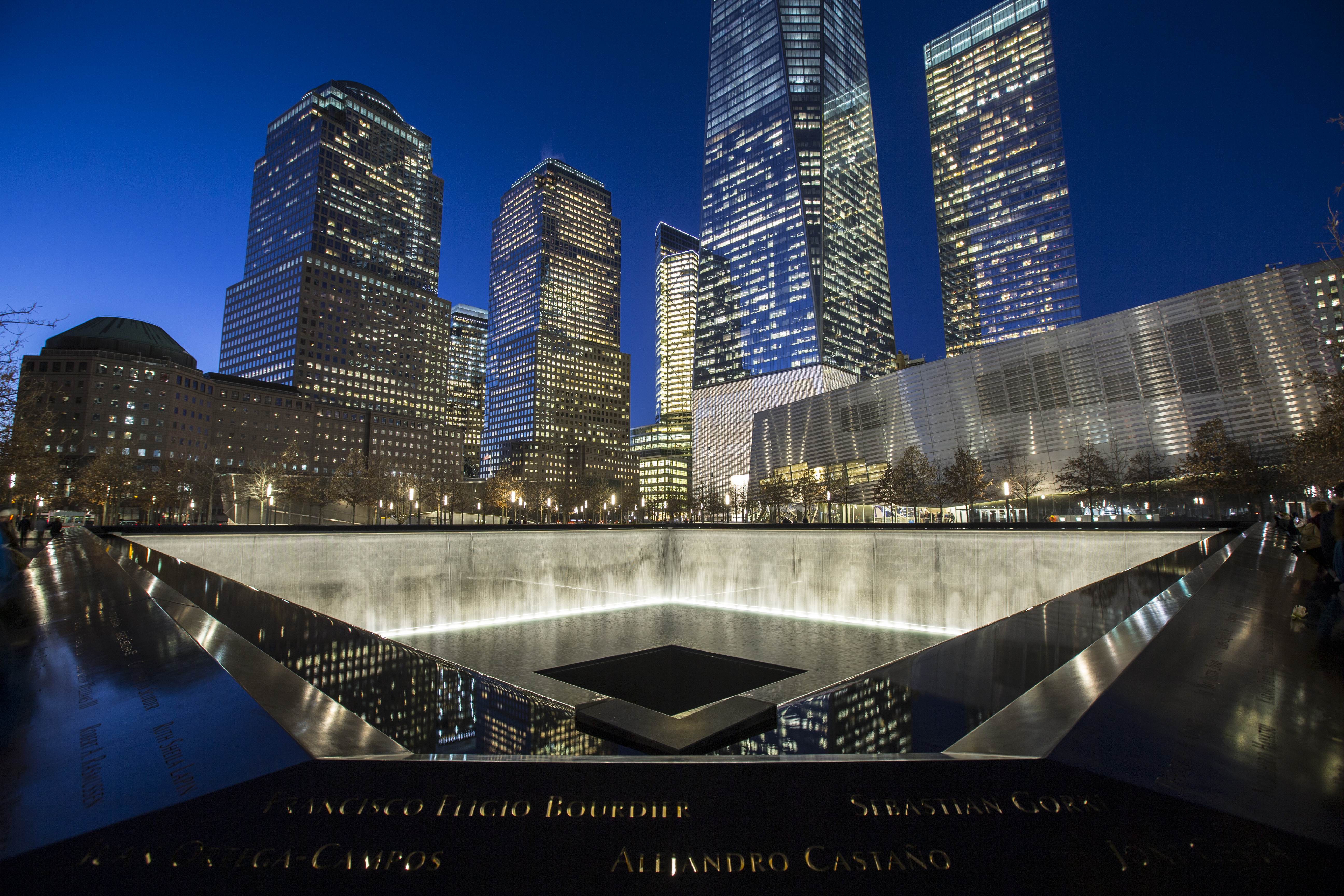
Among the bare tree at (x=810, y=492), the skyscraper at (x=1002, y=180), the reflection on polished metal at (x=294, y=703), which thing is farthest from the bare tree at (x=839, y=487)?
the reflection on polished metal at (x=294, y=703)

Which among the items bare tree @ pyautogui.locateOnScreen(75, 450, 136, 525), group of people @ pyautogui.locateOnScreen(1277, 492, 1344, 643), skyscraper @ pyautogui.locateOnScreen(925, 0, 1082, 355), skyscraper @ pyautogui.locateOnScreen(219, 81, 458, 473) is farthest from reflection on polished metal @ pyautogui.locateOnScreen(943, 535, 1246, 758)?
skyscraper @ pyautogui.locateOnScreen(219, 81, 458, 473)

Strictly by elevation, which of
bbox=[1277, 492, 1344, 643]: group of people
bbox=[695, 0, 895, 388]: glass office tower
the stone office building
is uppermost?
bbox=[695, 0, 895, 388]: glass office tower

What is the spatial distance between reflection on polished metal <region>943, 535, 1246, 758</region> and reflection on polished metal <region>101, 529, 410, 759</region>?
7.84ft

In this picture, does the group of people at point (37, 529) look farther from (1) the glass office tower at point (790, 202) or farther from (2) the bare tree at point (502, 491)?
(1) the glass office tower at point (790, 202)

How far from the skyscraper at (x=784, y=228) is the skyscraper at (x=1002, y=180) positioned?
20639 millimetres

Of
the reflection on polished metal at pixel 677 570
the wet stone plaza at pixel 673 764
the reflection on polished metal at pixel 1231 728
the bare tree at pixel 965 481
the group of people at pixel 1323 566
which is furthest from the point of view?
the bare tree at pixel 965 481

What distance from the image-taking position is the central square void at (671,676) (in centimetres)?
1756

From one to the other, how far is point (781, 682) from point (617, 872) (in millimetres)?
16700

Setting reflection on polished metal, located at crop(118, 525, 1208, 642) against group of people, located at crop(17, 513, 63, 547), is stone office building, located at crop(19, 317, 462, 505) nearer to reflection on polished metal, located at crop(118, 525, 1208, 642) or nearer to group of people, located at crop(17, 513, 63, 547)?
group of people, located at crop(17, 513, 63, 547)

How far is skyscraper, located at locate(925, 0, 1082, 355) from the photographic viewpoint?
489ft

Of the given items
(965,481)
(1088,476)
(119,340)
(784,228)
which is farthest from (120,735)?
(119,340)

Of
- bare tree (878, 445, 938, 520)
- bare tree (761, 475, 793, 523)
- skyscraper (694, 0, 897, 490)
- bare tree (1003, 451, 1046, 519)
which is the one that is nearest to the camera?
bare tree (1003, 451, 1046, 519)

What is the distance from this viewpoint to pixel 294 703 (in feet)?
9.65

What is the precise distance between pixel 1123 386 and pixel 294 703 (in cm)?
8023
